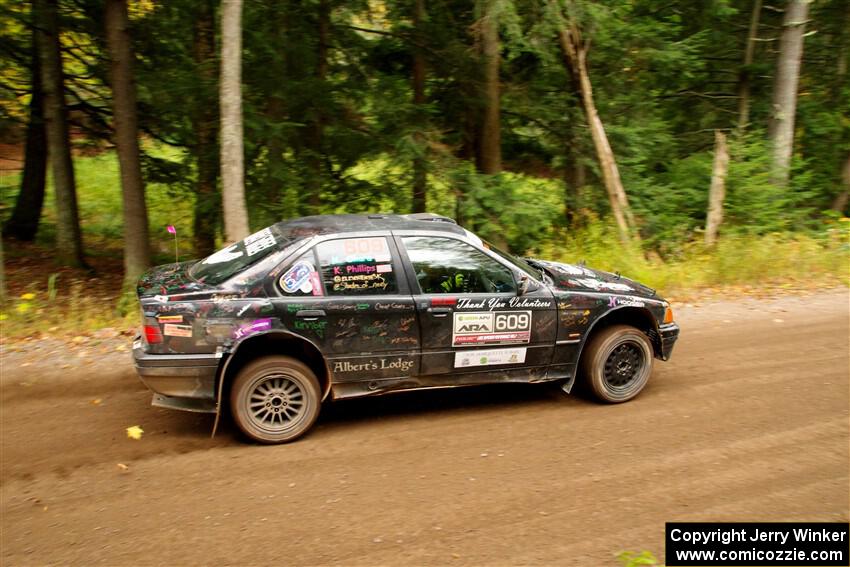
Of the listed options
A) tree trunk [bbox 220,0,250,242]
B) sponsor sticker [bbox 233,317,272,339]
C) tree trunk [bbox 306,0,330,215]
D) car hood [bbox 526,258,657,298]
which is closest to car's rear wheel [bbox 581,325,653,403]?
car hood [bbox 526,258,657,298]

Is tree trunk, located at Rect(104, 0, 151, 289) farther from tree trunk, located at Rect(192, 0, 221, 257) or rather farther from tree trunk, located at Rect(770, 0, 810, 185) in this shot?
tree trunk, located at Rect(770, 0, 810, 185)

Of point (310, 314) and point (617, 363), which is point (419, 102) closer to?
point (617, 363)

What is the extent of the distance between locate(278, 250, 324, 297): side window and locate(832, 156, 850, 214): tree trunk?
1771 cm

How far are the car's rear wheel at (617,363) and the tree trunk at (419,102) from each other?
22.3 feet

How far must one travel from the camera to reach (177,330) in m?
4.81

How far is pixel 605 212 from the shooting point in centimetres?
1438

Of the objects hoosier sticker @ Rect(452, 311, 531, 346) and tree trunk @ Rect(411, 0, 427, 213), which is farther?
tree trunk @ Rect(411, 0, 427, 213)

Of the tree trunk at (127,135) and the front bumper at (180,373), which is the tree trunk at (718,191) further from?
the front bumper at (180,373)

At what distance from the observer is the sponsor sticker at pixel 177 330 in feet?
15.8

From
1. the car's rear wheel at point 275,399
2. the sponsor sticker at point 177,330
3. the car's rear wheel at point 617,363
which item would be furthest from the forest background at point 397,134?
the car's rear wheel at point 617,363

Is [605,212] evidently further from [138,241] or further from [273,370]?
[273,370]

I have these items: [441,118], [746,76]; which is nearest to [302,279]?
[441,118]

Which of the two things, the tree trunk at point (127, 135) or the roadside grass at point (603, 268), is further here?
the tree trunk at point (127, 135)

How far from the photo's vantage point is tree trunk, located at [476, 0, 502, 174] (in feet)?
40.7
